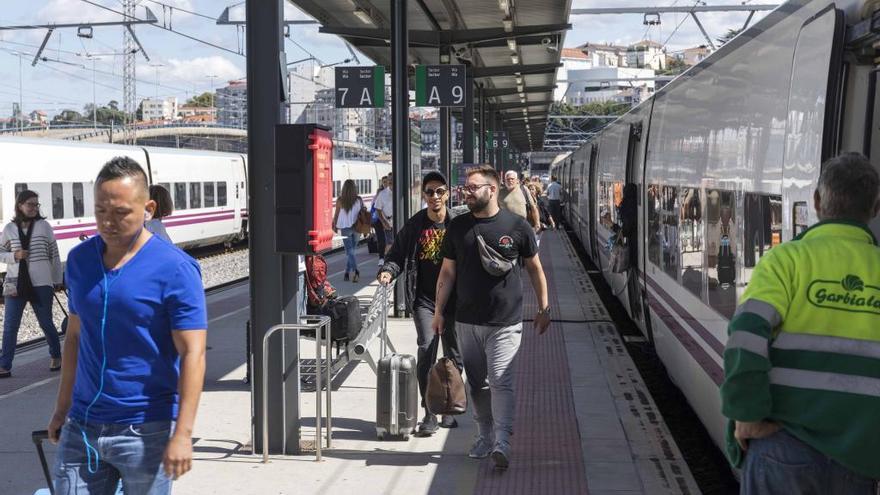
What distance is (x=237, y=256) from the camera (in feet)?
98.2

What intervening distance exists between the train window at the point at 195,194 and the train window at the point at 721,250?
22371 mm

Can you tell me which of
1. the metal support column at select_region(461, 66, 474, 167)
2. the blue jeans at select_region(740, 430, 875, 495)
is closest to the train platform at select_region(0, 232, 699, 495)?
the blue jeans at select_region(740, 430, 875, 495)

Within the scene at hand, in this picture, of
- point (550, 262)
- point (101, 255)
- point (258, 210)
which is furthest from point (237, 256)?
point (101, 255)

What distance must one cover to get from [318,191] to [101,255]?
11.3ft

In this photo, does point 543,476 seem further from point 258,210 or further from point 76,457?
point 76,457

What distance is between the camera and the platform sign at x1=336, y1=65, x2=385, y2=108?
57.4ft

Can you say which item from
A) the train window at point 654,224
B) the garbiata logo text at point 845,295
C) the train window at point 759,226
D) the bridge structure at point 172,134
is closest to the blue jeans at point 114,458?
the garbiata logo text at point 845,295

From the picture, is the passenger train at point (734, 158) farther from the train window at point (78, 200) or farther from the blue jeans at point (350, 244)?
the train window at point (78, 200)

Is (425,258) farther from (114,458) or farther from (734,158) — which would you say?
(114,458)

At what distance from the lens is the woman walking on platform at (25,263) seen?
1030 cm

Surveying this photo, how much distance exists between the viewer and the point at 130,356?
3.84 m

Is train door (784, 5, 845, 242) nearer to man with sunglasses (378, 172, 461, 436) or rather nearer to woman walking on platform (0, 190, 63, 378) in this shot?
man with sunglasses (378, 172, 461, 436)

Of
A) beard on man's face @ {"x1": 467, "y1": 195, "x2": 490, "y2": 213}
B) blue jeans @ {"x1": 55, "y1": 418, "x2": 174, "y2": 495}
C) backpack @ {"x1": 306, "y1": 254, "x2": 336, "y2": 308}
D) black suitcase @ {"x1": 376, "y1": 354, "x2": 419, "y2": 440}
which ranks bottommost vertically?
black suitcase @ {"x1": 376, "y1": 354, "x2": 419, "y2": 440}

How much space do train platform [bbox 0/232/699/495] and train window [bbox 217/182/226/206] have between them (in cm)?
1908
